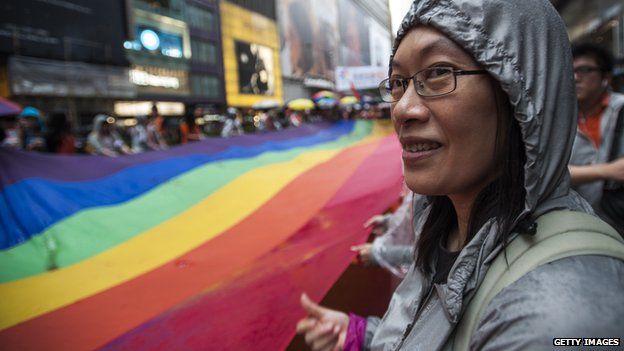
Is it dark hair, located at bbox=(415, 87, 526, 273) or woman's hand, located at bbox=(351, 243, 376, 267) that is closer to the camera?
dark hair, located at bbox=(415, 87, 526, 273)

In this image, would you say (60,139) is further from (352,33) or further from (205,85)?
(352,33)

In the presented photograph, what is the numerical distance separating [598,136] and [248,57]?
36664mm

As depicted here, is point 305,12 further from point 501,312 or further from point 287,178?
point 501,312

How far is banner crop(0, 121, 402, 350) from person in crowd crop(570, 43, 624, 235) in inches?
49.5

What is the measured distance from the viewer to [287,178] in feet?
16.0

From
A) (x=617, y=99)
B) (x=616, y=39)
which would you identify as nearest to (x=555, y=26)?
(x=617, y=99)

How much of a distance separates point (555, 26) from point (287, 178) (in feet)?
13.4

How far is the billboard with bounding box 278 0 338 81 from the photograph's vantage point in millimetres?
42688

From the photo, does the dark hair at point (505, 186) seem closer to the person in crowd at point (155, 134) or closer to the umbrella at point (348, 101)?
the person in crowd at point (155, 134)

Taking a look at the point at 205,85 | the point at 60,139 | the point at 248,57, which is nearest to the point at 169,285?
the point at 60,139

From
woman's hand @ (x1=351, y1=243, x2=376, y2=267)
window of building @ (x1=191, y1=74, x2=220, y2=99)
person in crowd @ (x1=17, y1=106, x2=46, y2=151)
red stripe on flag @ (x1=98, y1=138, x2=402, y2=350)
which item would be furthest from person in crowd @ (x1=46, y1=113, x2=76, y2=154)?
window of building @ (x1=191, y1=74, x2=220, y2=99)

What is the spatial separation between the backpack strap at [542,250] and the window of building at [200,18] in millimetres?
33381

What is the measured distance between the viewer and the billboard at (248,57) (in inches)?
1378

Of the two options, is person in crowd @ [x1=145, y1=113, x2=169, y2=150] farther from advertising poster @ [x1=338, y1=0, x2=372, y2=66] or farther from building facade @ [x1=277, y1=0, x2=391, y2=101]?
advertising poster @ [x1=338, y1=0, x2=372, y2=66]
